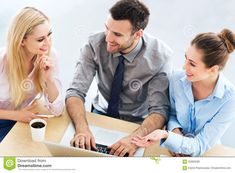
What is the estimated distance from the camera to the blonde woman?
1.48m

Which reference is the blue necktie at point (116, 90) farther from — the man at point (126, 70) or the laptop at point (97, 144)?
the laptop at point (97, 144)

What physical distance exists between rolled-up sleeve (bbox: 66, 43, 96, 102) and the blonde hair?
16 cm

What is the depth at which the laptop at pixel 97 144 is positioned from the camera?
4.12ft

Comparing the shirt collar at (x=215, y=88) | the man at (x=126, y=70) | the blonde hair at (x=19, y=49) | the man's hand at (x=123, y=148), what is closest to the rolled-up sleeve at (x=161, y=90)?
the man at (x=126, y=70)

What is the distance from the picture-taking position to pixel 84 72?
164 centimetres

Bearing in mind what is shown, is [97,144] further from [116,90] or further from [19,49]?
[19,49]

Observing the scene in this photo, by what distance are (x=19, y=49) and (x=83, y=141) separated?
463 millimetres

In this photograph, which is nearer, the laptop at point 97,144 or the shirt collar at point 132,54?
the laptop at point 97,144

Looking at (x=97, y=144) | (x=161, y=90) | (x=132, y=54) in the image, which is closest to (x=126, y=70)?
(x=132, y=54)

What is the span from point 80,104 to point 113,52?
26cm

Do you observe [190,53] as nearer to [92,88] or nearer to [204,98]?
[204,98]

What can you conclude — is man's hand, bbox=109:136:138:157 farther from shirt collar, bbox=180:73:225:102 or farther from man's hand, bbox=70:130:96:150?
shirt collar, bbox=180:73:225:102

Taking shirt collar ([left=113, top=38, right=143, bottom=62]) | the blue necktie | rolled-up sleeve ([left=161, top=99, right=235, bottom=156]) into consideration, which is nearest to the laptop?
rolled-up sleeve ([left=161, top=99, right=235, bottom=156])

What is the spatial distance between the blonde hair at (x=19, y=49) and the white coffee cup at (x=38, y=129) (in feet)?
0.75
